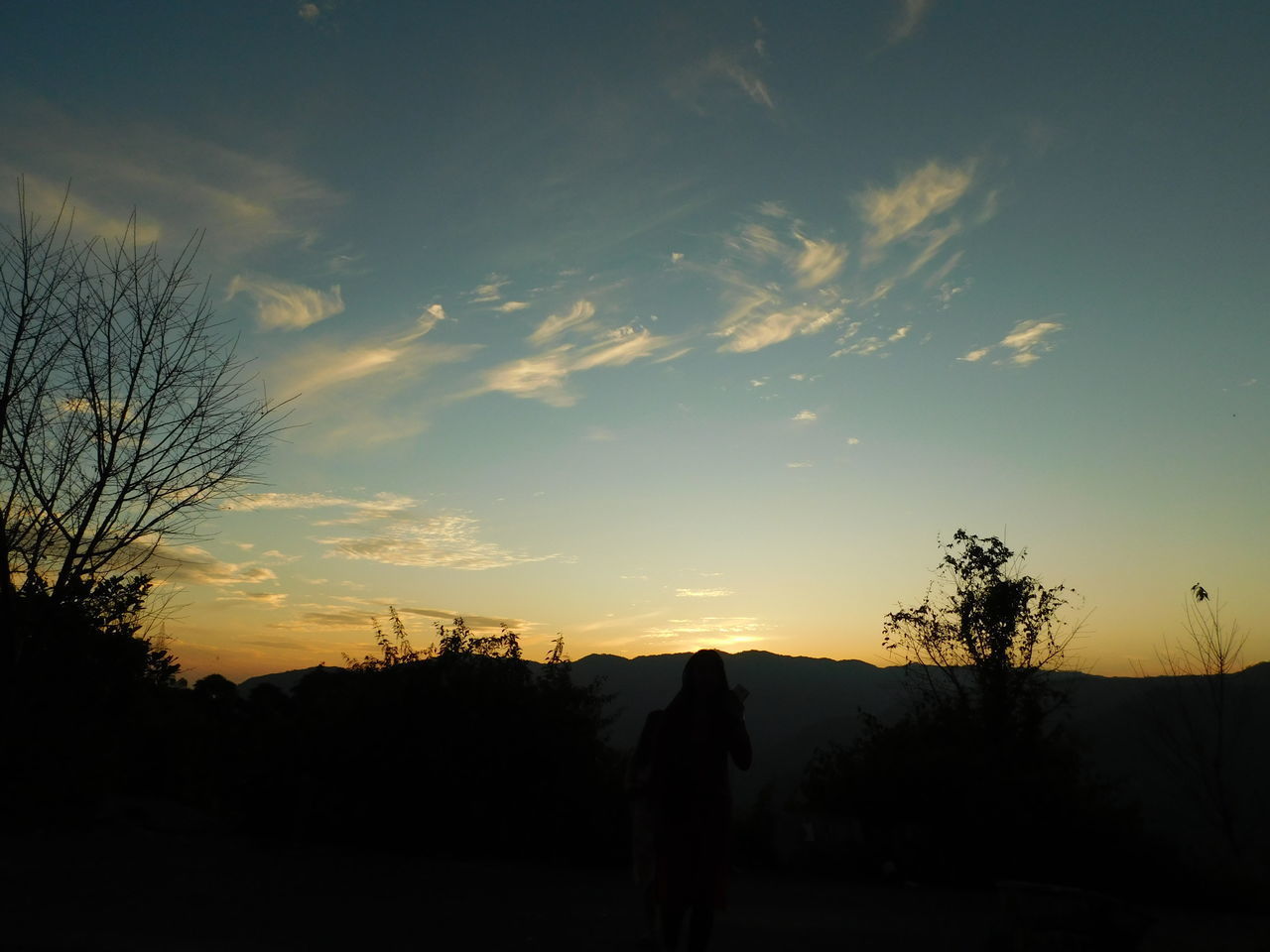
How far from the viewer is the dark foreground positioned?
6.19m

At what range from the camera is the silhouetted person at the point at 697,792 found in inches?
219

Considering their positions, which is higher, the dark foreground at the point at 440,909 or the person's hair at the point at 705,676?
the person's hair at the point at 705,676

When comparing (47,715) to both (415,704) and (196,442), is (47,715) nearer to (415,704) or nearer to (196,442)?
(196,442)

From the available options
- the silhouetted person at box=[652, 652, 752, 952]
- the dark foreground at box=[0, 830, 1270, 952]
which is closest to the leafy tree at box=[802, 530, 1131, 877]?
the dark foreground at box=[0, 830, 1270, 952]

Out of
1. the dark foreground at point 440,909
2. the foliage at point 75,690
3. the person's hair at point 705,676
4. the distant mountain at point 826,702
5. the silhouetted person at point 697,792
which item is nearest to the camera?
the silhouetted person at point 697,792

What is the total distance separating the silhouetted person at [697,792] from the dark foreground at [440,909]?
1510 mm

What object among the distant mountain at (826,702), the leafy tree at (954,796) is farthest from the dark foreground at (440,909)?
the distant mountain at (826,702)

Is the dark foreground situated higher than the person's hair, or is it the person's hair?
the person's hair

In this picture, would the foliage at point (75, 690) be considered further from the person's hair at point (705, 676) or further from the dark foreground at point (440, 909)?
the person's hair at point (705, 676)

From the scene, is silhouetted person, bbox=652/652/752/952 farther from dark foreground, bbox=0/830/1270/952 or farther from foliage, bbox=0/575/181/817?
foliage, bbox=0/575/181/817

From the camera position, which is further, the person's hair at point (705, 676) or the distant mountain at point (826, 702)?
the distant mountain at point (826, 702)

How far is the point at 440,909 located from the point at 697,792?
340cm

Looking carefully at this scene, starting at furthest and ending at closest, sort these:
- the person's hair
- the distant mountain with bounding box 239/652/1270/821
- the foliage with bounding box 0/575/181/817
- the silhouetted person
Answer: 1. the distant mountain with bounding box 239/652/1270/821
2. the foliage with bounding box 0/575/181/817
3. the person's hair
4. the silhouetted person

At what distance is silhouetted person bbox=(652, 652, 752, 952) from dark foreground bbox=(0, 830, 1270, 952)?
151 cm
